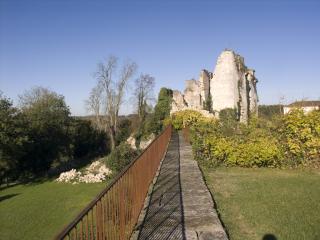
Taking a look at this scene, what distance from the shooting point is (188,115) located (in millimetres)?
22656

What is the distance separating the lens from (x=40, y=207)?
2027 centimetres

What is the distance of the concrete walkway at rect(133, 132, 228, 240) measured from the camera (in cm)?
495

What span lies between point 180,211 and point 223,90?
28509 millimetres

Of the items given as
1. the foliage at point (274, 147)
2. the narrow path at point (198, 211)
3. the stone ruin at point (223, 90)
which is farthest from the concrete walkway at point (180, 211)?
the stone ruin at point (223, 90)

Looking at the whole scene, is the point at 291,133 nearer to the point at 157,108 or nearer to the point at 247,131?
the point at 247,131

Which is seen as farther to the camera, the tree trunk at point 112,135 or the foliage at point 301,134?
the tree trunk at point 112,135

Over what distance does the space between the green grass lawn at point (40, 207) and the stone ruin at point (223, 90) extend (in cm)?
1365

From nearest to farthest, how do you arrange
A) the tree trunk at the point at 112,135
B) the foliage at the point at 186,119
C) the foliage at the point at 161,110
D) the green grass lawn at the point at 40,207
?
1. the green grass lawn at the point at 40,207
2. the foliage at the point at 186,119
3. the foliage at the point at 161,110
4. the tree trunk at the point at 112,135

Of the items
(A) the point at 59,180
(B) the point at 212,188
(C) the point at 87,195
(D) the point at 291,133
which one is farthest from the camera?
(A) the point at 59,180

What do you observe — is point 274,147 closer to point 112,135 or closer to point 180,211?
point 180,211

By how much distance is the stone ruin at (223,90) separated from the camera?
1307 inches

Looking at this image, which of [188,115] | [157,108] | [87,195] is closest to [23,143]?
[87,195]

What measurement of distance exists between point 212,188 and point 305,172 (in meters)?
3.88

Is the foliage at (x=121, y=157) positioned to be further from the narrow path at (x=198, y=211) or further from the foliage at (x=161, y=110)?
the narrow path at (x=198, y=211)
